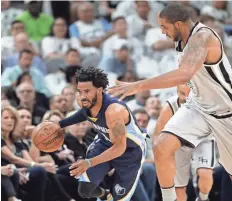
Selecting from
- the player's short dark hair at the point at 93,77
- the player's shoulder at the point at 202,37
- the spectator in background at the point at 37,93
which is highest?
the player's shoulder at the point at 202,37

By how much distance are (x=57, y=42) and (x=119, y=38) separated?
1070 mm

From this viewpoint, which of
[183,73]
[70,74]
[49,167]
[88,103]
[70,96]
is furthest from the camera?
[70,74]

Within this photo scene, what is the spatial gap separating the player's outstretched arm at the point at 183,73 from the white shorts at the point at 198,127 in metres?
0.71

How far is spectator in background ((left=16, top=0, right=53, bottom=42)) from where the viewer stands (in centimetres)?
1270

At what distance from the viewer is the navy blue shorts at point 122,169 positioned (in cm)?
770

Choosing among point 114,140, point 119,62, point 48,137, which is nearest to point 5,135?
point 48,137

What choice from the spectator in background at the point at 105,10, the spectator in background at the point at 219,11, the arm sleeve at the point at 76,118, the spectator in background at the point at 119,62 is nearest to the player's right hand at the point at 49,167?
the arm sleeve at the point at 76,118

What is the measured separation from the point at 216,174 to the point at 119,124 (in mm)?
3136

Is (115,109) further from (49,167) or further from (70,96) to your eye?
(70,96)

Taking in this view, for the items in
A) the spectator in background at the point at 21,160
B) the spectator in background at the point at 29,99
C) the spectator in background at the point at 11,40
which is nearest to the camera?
the spectator in background at the point at 21,160

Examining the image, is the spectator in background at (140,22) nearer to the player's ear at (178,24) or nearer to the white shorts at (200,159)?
the white shorts at (200,159)

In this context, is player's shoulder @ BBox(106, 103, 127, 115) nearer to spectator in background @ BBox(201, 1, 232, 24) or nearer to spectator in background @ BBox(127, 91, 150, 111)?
spectator in background @ BBox(127, 91, 150, 111)

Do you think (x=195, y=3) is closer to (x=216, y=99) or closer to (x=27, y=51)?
(x=27, y=51)

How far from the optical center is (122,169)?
→ 7.75 meters
